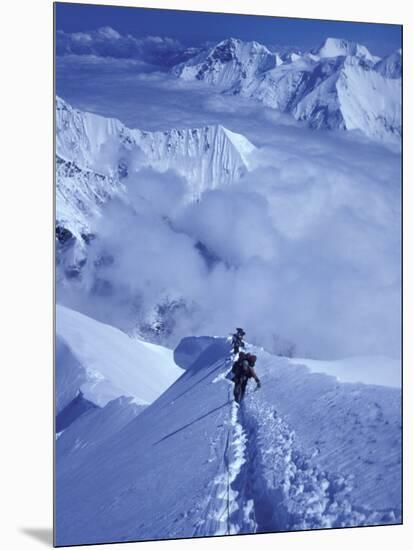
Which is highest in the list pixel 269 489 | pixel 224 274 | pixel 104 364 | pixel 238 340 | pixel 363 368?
pixel 224 274

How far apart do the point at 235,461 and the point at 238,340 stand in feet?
3.45

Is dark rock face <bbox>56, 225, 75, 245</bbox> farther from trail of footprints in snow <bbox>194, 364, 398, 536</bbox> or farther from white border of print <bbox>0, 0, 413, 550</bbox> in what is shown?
trail of footprints in snow <bbox>194, 364, 398, 536</bbox>

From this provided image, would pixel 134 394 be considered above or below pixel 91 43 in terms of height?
below

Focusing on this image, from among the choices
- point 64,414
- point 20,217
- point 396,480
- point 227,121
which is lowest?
point 396,480

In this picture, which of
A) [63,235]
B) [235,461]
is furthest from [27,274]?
[235,461]

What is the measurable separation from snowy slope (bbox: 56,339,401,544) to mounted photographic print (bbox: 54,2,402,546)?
17 millimetres

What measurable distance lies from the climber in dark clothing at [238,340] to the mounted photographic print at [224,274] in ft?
0.05

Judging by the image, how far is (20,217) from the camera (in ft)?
33.1

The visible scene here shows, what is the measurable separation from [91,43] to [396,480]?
468cm

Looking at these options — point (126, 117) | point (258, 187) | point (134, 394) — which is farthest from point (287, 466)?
point (126, 117)

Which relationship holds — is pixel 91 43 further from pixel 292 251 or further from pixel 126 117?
pixel 292 251

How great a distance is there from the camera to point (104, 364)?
10453 mm

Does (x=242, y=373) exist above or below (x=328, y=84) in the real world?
below

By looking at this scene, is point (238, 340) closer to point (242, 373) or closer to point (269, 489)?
point (242, 373)
